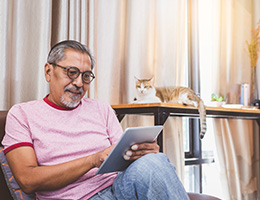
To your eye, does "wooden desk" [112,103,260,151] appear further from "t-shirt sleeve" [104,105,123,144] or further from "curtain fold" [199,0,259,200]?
"curtain fold" [199,0,259,200]

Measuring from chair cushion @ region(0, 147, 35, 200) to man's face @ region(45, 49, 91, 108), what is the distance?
320 mm

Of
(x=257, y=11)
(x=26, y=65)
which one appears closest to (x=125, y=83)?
(x=26, y=65)

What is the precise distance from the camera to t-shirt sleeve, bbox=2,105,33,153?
1128 mm

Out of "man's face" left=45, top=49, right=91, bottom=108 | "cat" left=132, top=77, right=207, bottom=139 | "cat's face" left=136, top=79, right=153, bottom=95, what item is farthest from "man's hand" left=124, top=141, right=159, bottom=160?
"cat's face" left=136, top=79, right=153, bottom=95

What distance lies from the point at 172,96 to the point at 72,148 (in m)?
1.12

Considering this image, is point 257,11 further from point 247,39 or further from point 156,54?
point 156,54

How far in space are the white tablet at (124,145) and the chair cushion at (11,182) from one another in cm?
32

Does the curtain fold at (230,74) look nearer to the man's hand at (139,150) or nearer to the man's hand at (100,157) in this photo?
the man's hand at (139,150)

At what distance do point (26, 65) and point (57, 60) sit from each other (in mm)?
332

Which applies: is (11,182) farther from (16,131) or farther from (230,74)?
(230,74)

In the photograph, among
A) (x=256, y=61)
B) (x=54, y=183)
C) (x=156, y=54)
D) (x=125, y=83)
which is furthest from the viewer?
(x=256, y=61)

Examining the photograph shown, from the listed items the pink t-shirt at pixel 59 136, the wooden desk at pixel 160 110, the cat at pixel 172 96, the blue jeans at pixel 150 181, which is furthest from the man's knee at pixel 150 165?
the cat at pixel 172 96

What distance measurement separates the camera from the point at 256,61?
120 inches

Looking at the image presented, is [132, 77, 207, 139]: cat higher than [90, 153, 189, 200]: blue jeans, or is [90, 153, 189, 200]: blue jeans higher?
[132, 77, 207, 139]: cat
